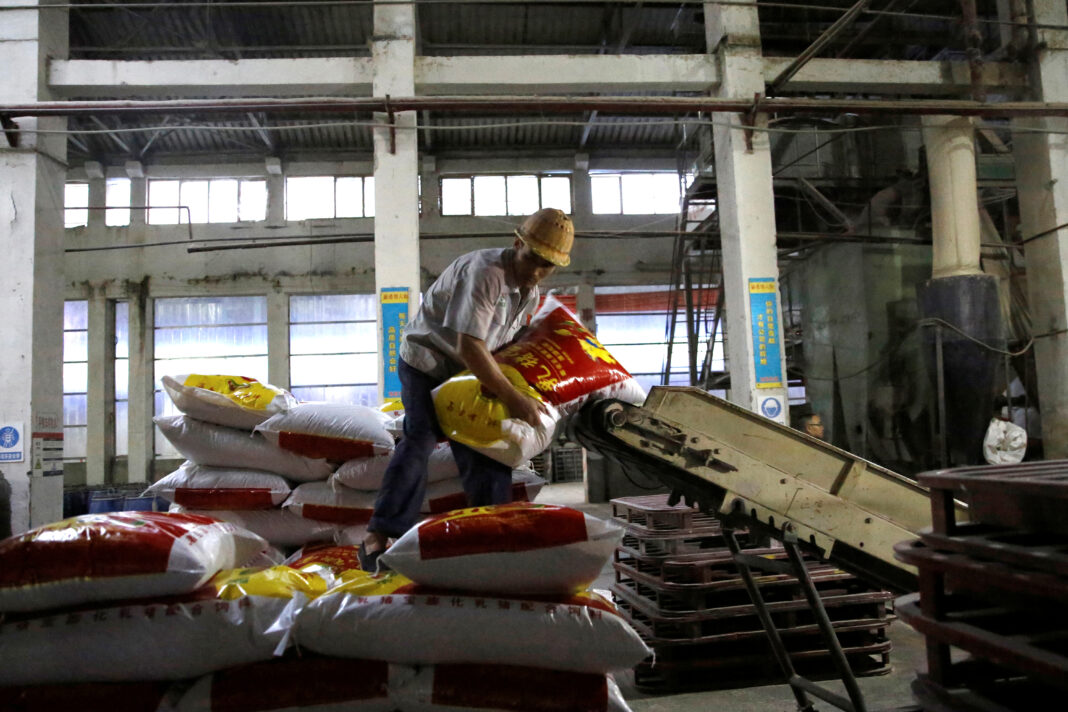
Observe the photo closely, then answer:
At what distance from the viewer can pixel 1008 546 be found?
3.52ft

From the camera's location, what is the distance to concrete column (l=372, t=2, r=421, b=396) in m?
6.70

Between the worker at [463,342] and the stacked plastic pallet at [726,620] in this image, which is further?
the stacked plastic pallet at [726,620]

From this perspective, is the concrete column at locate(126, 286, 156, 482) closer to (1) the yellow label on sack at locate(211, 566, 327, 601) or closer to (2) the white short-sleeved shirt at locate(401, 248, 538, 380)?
(2) the white short-sleeved shirt at locate(401, 248, 538, 380)

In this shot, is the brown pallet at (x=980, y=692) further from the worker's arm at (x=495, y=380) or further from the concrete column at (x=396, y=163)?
the concrete column at (x=396, y=163)

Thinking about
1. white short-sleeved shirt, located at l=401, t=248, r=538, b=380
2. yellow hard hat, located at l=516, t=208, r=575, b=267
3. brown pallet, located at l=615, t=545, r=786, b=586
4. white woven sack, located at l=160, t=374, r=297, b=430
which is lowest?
brown pallet, located at l=615, t=545, r=786, b=586

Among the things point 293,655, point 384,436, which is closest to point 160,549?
point 293,655

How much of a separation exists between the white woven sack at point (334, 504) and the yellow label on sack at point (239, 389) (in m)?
0.49

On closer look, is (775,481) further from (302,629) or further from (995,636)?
(302,629)

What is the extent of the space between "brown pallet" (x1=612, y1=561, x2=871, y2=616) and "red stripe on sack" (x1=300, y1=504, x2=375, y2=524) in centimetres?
147

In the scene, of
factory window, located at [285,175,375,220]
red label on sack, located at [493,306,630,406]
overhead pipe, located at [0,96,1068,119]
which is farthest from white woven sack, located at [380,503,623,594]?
factory window, located at [285,175,375,220]

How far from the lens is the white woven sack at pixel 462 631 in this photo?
183 cm

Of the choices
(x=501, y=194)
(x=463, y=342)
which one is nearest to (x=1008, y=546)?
(x=463, y=342)

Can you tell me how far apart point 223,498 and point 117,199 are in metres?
13.6

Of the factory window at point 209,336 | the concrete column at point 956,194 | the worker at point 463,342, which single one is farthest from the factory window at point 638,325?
the worker at point 463,342
